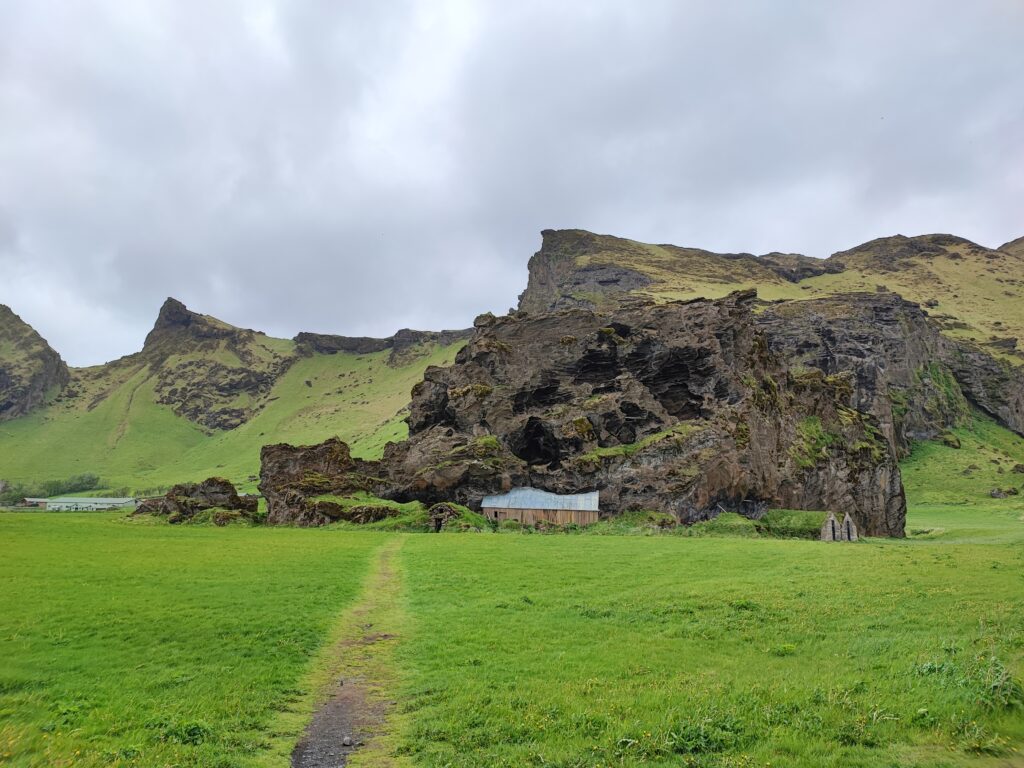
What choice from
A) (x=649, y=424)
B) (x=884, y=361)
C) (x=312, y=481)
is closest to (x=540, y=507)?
(x=649, y=424)

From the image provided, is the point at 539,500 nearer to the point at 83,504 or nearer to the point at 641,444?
the point at 641,444

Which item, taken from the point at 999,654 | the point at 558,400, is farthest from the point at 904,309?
the point at 999,654

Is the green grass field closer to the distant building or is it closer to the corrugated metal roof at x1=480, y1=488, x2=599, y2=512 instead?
the corrugated metal roof at x1=480, y1=488, x2=599, y2=512

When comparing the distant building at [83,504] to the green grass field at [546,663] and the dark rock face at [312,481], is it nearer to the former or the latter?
the dark rock face at [312,481]

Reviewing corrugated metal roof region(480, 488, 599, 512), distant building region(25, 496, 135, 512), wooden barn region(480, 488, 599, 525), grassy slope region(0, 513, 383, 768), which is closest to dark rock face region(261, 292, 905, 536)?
corrugated metal roof region(480, 488, 599, 512)

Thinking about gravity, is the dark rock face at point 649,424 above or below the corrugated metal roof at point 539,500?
above

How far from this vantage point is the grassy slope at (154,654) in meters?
11.3

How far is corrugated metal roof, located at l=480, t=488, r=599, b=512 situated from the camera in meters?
82.6

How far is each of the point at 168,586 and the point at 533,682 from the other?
69.8ft

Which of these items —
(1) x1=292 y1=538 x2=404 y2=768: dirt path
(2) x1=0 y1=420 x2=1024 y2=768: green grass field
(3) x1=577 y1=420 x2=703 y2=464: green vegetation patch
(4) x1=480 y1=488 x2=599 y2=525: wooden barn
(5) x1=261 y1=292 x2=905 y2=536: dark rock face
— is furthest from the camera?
(3) x1=577 y1=420 x2=703 y2=464: green vegetation patch

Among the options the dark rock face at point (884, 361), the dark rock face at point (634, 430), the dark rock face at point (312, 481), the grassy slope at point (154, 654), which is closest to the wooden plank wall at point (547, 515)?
the dark rock face at point (634, 430)

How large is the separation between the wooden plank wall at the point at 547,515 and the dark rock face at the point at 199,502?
3774 cm

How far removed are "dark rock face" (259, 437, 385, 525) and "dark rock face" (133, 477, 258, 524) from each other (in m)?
3.94

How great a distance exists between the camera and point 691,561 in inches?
1511
